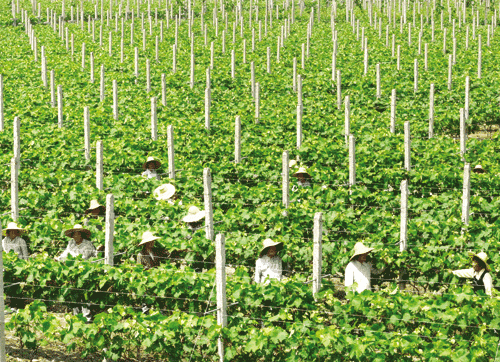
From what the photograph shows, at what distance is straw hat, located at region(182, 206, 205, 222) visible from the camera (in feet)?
35.9

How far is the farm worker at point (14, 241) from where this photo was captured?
34.1 ft

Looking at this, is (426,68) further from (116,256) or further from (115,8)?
(115,8)

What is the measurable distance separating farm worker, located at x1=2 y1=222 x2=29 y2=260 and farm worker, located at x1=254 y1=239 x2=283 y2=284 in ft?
10.9

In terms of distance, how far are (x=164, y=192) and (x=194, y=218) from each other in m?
1.43

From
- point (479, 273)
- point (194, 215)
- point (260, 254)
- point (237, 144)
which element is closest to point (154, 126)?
point (237, 144)

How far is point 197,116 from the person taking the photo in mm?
17047

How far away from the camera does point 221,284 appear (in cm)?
822

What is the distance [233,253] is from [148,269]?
1.26 meters

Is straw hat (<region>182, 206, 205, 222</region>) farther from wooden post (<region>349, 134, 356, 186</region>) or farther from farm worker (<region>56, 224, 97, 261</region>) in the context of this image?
wooden post (<region>349, 134, 356, 186</region>)

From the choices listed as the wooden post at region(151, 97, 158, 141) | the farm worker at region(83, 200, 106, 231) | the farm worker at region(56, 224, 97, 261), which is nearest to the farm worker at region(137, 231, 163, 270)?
the farm worker at region(56, 224, 97, 261)

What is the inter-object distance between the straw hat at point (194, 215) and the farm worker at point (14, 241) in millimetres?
2303

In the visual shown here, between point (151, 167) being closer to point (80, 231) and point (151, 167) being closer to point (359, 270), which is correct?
point (80, 231)

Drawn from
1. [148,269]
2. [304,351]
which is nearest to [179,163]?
[148,269]

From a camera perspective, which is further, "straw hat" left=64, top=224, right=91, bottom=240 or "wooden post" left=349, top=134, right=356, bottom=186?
"wooden post" left=349, top=134, right=356, bottom=186
